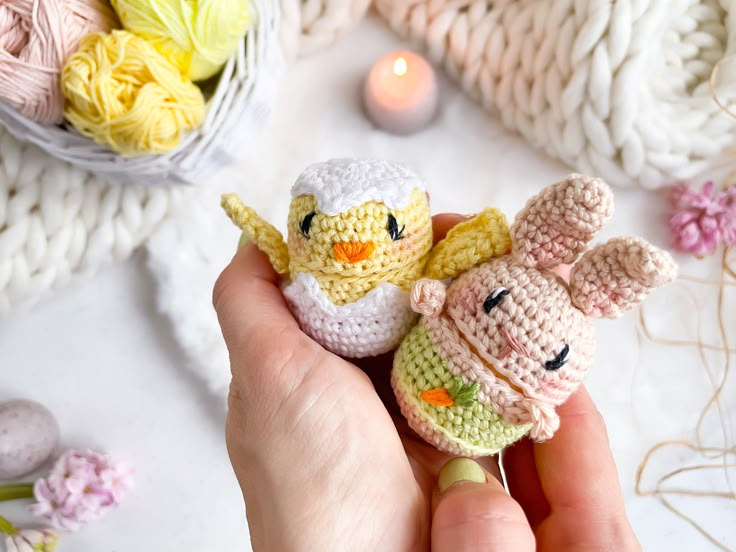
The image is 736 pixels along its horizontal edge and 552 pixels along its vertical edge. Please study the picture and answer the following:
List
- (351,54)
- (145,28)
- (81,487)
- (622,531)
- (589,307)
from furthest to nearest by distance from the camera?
(351,54) → (81,487) → (145,28) → (622,531) → (589,307)

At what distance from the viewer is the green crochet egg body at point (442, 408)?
508 millimetres

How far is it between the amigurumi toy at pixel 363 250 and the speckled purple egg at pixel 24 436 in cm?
49

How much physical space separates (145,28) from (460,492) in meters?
0.58

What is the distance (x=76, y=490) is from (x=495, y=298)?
64cm

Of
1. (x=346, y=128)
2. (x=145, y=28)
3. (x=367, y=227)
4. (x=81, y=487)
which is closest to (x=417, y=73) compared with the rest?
(x=346, y=128)

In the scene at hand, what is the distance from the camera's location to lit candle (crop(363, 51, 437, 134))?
899mm

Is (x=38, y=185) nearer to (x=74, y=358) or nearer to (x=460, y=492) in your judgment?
(x=74, y=358)

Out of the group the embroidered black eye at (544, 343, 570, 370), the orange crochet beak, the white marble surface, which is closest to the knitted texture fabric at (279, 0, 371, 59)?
the white marble surface

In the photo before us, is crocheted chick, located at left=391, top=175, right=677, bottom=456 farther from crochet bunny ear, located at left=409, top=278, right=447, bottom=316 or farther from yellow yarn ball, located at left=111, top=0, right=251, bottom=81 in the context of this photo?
yellow yarn ball, located at left=111, top=0, right=251, bottom=81

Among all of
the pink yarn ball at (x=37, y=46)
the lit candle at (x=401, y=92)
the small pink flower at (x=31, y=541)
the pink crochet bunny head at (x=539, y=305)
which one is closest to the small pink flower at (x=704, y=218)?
the lit candle at (x=401, y=92)

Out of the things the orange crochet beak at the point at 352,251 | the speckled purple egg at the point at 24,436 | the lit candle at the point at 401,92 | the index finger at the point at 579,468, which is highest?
the lit candle at the point at 401,92

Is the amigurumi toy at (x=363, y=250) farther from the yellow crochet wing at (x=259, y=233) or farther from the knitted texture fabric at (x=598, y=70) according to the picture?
the knitted texture fabric at (x=598, y=70)

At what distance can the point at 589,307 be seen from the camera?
0.49 metres

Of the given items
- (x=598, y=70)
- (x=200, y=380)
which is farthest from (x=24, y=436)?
(x=598, y=70)
